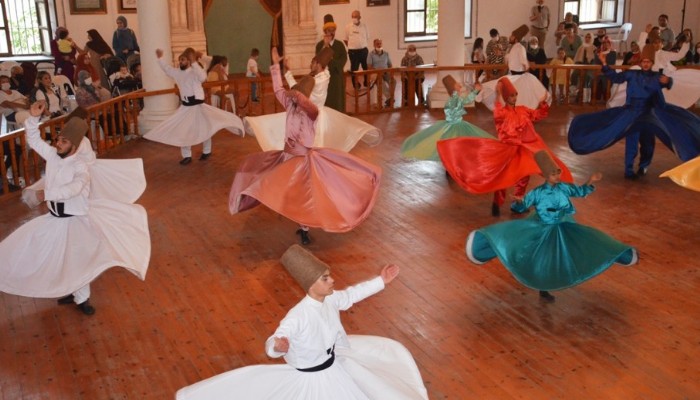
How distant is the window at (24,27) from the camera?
17359 millimetres

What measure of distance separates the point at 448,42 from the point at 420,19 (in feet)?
20.5

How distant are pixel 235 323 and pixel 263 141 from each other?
159 inches

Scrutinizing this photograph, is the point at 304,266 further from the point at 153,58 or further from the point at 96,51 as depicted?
the point at 96,51

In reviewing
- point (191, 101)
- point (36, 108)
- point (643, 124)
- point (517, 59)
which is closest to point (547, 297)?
point (643, 124)

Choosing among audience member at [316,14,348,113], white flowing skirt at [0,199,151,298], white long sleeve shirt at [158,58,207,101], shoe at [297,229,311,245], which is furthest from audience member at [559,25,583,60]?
white flowing skirt at [0,199,151,298]

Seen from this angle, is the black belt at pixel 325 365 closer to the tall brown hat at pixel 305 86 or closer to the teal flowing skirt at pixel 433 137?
the tall brown hat at pixel 305 86

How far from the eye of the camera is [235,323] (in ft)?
20.7

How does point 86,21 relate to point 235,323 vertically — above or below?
above

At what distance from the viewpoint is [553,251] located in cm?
614

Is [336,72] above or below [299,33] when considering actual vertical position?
below

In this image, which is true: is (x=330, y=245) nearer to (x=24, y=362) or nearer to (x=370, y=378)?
(x=24, y=362)

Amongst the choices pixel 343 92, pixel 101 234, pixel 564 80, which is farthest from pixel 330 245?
pixel 564 80

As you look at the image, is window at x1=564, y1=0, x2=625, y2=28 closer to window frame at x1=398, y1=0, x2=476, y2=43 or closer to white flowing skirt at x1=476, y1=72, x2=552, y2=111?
window frame at x1=398, y1=0, x2=476, y2=43

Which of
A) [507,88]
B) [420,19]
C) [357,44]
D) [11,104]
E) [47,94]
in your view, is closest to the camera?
[507,88]
